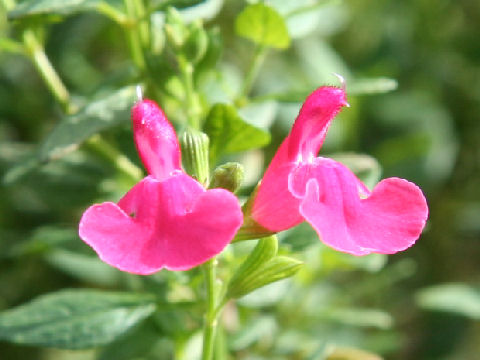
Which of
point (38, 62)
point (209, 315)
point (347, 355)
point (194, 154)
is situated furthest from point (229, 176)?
point (347, 355)

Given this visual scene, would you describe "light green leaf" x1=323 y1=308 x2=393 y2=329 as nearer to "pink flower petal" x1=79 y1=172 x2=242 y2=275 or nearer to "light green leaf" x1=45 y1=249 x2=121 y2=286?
"light green leaf" x1=45 y1=249 x2=121 y2=286

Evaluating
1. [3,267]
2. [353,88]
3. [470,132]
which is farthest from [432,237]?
[3,267]

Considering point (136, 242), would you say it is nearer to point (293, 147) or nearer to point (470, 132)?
point (293, 147)

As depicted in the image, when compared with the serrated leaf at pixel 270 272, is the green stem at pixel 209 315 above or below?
below

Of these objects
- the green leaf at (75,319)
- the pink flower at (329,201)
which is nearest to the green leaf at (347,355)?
the green leaf at (75,319)

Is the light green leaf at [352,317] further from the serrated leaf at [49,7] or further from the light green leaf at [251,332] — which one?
the serrated leaf at [49,7]

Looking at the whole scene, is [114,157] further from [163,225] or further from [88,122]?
[163,225]

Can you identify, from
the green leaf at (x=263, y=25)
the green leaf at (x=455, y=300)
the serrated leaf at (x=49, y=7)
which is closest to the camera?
the serrated leaf at (x=49, y=7)
